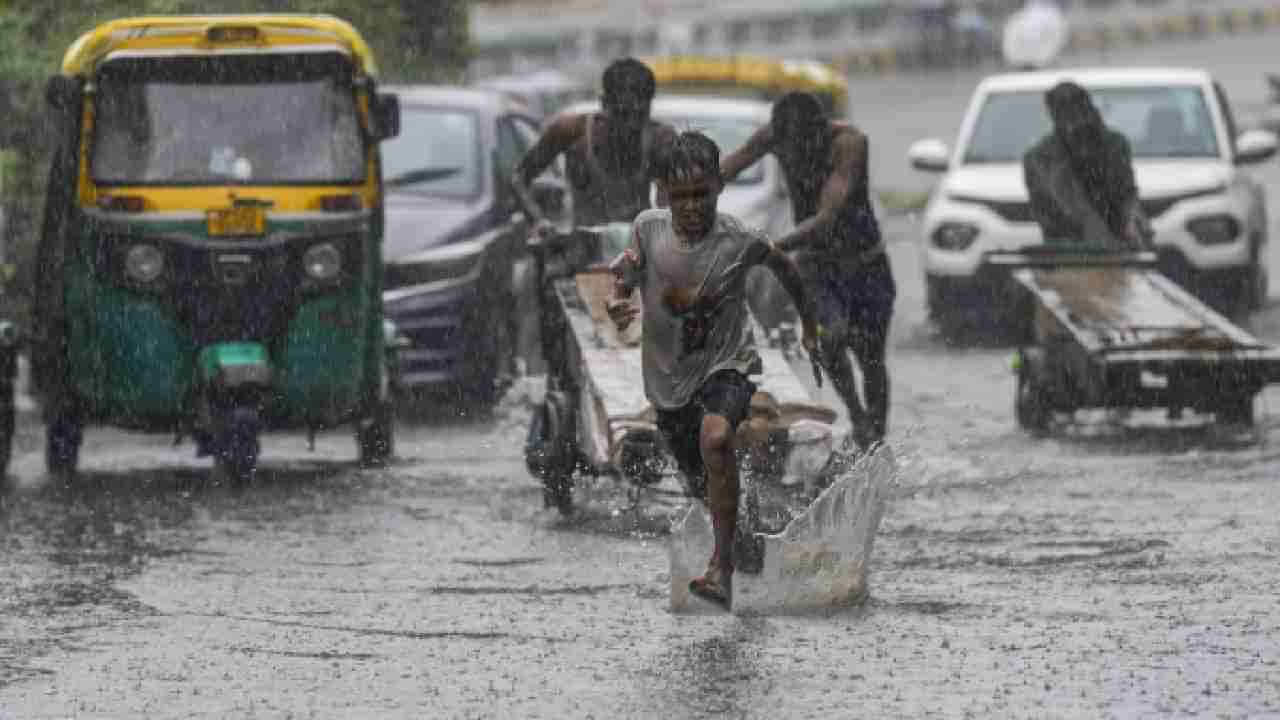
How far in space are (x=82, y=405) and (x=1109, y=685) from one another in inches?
287

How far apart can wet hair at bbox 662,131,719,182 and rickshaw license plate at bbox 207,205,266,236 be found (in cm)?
490

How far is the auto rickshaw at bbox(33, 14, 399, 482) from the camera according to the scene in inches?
588

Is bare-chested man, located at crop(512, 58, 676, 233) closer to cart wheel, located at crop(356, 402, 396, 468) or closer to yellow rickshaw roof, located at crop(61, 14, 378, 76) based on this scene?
yellow rickshaw roof, located at crop(61, 14, 378, 76)

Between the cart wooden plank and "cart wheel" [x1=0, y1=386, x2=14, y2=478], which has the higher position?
the cart wooden plank

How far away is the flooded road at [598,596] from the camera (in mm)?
9039

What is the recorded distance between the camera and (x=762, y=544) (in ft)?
33.9

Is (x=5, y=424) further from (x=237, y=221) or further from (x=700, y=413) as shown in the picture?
(x=700, y=413)

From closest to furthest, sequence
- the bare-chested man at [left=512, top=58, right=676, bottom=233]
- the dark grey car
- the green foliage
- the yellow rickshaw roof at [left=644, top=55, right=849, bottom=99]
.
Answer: the bare-chested man at [left=512, top=58, right=676, bottom=233]
the dark grey car
the green foliage
the yellow rickshaw roof at [left=644, top=55, right=849, bottom=99]

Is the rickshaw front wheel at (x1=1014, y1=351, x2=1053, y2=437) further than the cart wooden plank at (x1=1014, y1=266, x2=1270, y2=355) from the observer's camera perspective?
Yes

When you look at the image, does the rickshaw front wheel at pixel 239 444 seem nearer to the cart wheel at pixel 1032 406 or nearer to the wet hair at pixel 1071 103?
the cart wheel at pixel 1032 406

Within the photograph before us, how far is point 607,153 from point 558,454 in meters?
1.42

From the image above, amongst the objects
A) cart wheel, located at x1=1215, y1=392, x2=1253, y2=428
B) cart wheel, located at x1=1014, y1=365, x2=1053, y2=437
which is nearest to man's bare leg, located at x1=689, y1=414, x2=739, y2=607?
cart wheel, located at x1=1215, y1=392, x2=1253, y2=428

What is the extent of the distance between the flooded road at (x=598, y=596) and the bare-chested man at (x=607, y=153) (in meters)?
1.22

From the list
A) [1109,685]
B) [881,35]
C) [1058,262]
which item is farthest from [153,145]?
[881,35]
